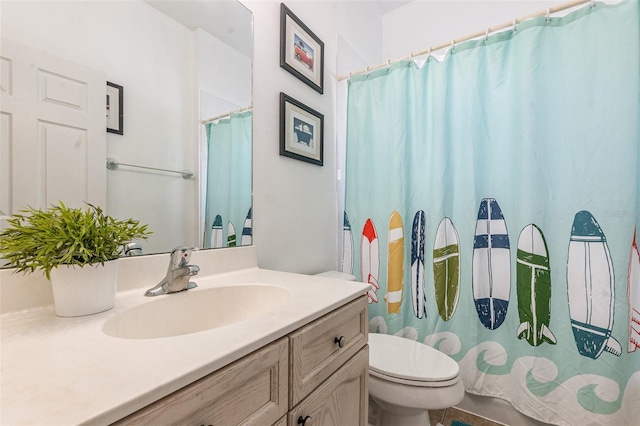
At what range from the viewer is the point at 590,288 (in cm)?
113

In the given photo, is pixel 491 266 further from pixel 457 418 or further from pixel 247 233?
pixel 247 233

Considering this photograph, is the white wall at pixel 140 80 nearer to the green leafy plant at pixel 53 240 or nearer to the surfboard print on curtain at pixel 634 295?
the green leafy plant at pixel 53 240

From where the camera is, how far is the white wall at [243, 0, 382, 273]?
46.3 inches

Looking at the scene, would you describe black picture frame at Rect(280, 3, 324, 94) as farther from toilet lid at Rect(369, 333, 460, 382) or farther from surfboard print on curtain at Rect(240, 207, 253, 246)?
toilet lid at Rect(369, 333, 460, 382)

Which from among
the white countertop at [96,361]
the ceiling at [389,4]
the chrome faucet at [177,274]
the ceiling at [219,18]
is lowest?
the white countertop at [96,361]

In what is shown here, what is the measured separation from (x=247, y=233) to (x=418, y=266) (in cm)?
88

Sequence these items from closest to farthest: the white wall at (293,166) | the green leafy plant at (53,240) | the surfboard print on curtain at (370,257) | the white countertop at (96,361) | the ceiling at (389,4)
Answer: the white countertop at (96,361) → the green leafy plant at (53,240) → the white wall at (293,166) → the surfboard print on curtain at (370,257) → the ceiling at (389,4)

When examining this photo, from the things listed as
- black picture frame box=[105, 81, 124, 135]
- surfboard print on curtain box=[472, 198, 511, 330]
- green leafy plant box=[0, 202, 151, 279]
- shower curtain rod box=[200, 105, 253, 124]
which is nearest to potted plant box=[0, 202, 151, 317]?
green leafy plant box=[0, 202, 151, 279]

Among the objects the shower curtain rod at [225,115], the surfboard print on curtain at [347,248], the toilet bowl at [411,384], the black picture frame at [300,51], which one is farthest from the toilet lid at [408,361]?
the black picture frame at [300,51]

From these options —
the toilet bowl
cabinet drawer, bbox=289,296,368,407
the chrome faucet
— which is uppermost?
the chrome faucet

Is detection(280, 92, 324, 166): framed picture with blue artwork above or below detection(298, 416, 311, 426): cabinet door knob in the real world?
above

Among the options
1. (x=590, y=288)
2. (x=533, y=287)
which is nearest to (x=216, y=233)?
(x=533, y=287)

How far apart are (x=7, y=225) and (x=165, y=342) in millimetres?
450

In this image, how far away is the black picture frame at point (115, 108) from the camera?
29.3 inches
